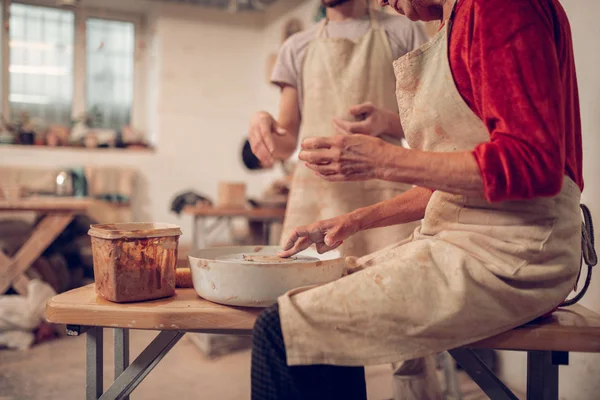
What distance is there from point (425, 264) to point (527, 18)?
477mm

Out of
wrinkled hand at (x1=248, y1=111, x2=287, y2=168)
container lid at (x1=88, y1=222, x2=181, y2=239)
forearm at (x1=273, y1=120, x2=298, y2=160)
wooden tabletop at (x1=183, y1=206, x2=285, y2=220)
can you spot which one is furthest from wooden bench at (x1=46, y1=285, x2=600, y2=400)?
wooden tabletop at (x1=183, y1=206, x2=285, y2=220)

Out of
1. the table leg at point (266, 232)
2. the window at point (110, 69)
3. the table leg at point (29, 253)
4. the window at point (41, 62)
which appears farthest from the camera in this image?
the window at point (110, 69)

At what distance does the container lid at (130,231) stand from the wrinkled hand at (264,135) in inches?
20.9

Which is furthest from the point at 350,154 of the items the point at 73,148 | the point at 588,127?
the point at 73,148

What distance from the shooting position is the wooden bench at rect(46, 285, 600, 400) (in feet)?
3.50

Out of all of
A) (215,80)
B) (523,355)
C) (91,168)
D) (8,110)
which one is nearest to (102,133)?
(91,168)

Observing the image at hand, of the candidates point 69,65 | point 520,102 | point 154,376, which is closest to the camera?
point 520,102

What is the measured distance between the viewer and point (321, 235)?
129 cm

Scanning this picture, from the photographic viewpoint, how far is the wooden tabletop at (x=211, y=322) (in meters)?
1.06

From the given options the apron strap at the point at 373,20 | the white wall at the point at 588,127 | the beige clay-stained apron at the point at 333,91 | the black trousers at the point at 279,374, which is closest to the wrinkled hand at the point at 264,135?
the beige clay-stained apron at the point at 333,91

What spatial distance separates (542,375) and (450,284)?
34cm

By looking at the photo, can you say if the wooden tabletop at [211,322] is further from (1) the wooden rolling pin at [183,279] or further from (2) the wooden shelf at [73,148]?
(2) the wooden shelf at [73,148]

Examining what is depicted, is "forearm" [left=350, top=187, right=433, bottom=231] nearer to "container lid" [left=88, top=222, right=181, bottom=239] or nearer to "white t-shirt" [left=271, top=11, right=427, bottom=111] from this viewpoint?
"container lid" [left=88, top=222, right=181, bottom=239]

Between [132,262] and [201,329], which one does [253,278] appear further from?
[132,262]
